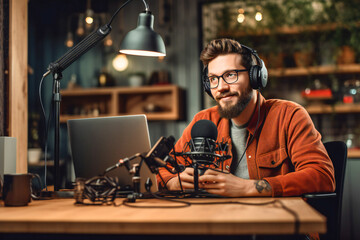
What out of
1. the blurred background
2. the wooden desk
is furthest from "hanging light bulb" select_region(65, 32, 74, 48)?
the wooden desk

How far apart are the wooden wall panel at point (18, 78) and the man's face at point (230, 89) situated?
3.17 feet

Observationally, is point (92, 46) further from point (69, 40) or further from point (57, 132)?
point (69, 40)

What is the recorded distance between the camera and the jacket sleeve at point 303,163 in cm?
140

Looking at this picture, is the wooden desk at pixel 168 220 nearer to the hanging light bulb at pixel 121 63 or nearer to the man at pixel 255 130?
the man at pixel 255 130

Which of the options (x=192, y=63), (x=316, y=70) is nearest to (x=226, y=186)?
(x=316, y=70)

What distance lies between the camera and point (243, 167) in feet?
6.02

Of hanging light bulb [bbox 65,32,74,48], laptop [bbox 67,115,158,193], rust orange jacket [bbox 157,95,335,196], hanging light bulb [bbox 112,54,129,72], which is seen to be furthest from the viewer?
hanging light bulb [bbox 112,54,129,72]

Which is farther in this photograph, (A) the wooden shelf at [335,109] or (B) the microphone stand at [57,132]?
(A) the wooden shelf at [335,109]

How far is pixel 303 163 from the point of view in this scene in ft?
5.08

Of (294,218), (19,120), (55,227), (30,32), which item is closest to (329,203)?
(294,218)

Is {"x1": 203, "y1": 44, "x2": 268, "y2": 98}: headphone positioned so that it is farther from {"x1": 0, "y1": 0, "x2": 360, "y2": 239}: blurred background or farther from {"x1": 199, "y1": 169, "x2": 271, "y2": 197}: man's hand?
{"x1": 0, "y1": 0, "x2": 360, "y2": 239}: blurred background

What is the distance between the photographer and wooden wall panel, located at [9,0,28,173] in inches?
72.3

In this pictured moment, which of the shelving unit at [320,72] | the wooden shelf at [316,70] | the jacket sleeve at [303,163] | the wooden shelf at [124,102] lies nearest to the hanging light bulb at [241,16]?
the shelving unit at [320,72]

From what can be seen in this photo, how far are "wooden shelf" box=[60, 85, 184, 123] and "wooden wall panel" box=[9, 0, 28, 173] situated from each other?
2270 millimetres
